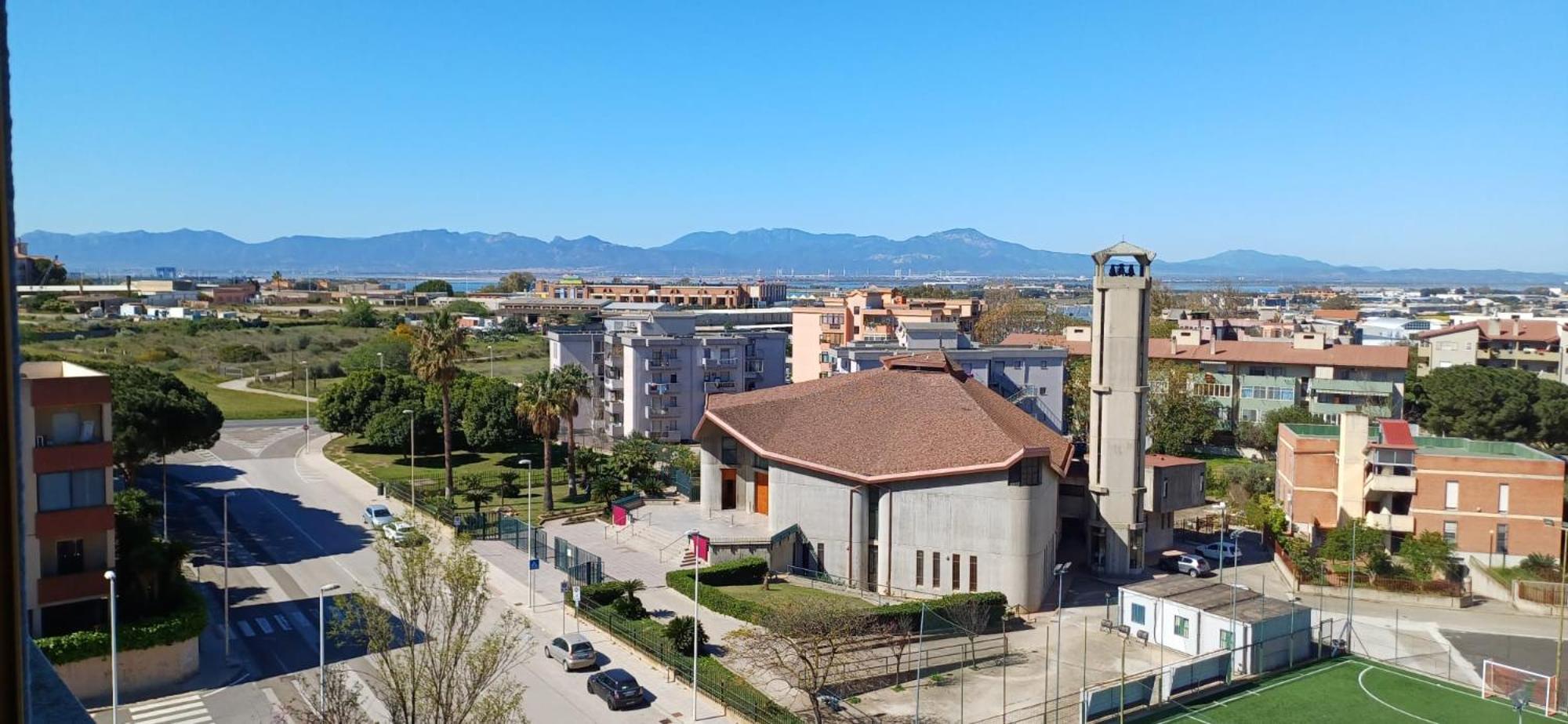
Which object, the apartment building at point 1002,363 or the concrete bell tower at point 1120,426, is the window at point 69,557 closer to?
the concrete bell tower at point 1120,426

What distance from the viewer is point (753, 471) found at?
5428 cm

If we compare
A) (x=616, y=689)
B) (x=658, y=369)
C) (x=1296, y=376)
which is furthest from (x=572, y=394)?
(x=1296, y=376)

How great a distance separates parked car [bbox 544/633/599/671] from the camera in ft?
119

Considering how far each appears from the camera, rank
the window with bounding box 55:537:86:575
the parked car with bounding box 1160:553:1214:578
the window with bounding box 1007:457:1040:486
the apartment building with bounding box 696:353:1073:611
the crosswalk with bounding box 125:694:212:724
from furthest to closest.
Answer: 1. the parked car with bounding box 1160:553:1214:578
2. the apartment building with bounding box 696:353:1073:611
3. the window with bounding box 1007:457:1040:486
4. the window with bounding box 55:537:86:575
5. the crosswalk with bounding box 125:694:212:724

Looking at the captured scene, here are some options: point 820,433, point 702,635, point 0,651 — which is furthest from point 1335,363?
point 0,651

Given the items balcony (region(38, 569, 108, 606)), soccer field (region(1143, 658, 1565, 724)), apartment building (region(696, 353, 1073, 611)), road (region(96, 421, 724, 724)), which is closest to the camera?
balcony (region(38, 569, 108, 606))

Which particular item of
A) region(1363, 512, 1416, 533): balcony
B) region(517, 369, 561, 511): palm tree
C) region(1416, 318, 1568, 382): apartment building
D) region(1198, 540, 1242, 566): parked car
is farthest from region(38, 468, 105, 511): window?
region(1416, 318, 1568, 382): apartment building

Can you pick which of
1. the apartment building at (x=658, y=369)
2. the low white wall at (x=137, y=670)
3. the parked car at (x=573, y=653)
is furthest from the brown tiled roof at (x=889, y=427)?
the apartment building at (x=658, y=369)

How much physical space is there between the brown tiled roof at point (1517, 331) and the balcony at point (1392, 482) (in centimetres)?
6701

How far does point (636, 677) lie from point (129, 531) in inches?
685

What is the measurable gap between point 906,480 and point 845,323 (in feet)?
211

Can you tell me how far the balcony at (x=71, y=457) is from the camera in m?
32.6

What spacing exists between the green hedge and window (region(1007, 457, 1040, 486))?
29.2m

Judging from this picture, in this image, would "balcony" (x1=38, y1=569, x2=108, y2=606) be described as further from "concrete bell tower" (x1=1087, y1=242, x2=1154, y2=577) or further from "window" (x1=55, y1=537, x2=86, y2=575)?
"concrete bell tower" (x1=1087, y1=242, x2=1154, y2=577)
